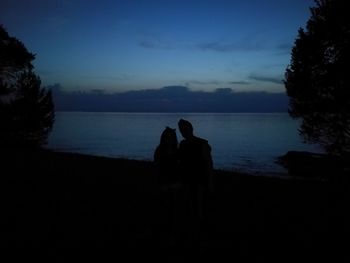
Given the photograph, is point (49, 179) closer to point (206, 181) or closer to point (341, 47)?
point (206, 181)

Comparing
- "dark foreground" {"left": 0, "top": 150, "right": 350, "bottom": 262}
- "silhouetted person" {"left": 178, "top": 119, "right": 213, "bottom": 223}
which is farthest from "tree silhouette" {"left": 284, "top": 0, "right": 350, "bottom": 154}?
"silhouetted person" {"left": 178, "top": 119, "right": 213, "bottom": 223}

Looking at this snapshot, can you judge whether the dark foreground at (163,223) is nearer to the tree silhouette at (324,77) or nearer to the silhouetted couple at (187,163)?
the silhouetted couple at (187,163)

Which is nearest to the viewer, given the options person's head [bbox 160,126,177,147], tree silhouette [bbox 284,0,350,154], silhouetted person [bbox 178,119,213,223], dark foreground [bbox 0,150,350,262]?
dark foreground [bbox 0,150,350,262]

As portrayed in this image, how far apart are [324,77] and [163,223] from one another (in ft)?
48.4

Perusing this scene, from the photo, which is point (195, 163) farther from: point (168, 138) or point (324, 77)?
point (324, 77)

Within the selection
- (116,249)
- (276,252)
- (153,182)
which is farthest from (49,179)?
(276,252)

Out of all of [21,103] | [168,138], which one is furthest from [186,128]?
[21,103]

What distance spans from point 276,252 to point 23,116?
113 feet

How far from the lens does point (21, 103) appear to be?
1366 inches

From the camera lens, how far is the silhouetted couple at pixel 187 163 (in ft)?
23.6

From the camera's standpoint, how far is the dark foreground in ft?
22.7

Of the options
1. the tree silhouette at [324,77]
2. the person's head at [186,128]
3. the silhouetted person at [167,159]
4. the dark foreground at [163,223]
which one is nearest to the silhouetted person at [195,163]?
the person's head at [186,128]

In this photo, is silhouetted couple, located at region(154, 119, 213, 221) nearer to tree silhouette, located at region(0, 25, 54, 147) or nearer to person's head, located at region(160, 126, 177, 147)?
person's head, located at region(160, 126, 177, 147)

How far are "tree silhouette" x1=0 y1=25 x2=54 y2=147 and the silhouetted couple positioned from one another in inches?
948
